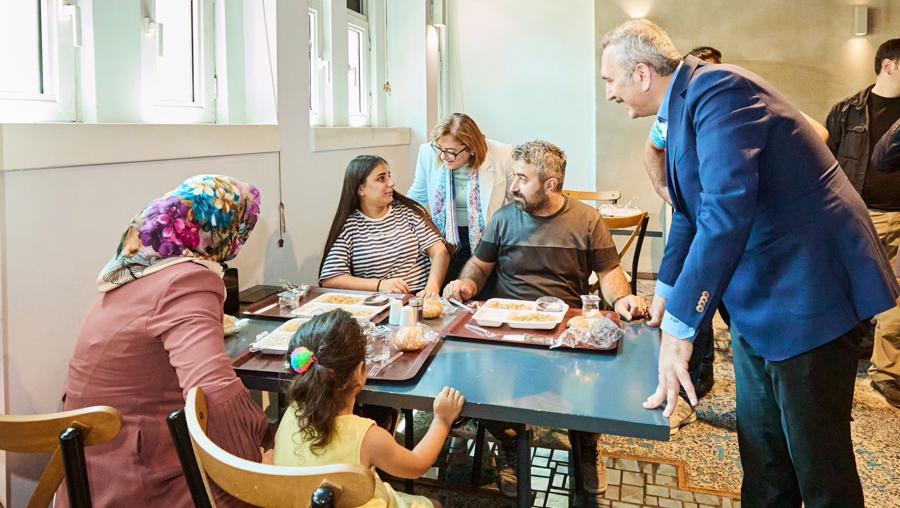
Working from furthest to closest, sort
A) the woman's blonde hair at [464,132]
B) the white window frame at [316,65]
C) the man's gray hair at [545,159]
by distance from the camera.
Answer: the white window frame at [316,65], the woman's blonde hair at [464,132], the man's gray hair at [545,159]

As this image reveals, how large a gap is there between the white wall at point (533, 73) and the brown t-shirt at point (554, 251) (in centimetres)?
350

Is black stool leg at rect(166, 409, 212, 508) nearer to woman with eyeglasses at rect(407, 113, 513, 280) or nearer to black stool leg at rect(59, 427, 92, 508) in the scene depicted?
black stool leg at rect(59, 427, 92, 508)

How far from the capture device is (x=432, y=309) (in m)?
2.11

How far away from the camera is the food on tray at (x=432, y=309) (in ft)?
6.89

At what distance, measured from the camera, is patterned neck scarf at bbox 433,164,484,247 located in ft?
10.4

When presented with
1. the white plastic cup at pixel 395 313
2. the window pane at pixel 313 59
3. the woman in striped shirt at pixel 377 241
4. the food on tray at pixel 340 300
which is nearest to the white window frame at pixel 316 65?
the window pane at pixel 313 59

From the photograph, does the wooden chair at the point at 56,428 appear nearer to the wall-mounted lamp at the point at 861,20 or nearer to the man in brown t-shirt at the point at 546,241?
the man in brown t-shirt at the point at 546,241

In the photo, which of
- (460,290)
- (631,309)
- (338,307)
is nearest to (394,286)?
(460,290)

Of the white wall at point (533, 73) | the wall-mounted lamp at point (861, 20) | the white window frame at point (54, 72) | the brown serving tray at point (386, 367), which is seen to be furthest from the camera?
the white wall at point (533, 73)

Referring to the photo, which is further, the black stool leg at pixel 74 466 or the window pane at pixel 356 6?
the window pane at pixel 356 6

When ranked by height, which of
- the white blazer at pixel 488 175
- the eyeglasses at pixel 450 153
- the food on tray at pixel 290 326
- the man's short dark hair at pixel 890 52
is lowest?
the food on tray at pixel 290 326

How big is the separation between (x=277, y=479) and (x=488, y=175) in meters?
2.27

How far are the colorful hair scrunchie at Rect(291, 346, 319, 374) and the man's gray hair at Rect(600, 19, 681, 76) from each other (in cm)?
92

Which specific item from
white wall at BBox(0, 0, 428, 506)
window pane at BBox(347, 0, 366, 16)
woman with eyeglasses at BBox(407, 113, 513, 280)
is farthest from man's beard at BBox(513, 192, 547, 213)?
window pane at BBox(347, 0, 366, 16)
